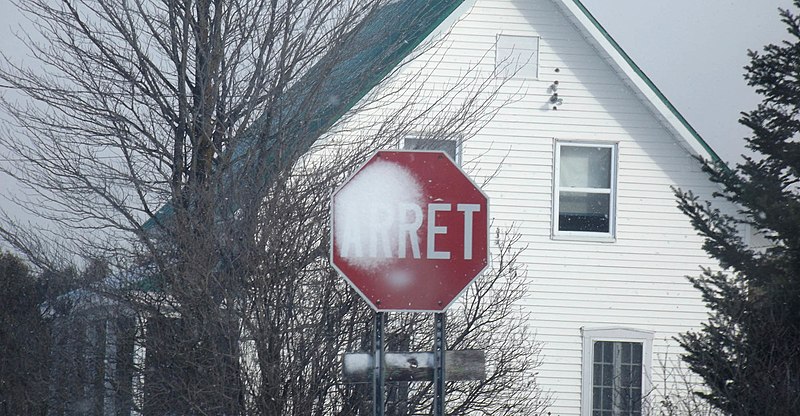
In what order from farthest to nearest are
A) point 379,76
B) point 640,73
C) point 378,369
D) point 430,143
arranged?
point 640,73 → point 379,76 → point 430,143 → point 378,369

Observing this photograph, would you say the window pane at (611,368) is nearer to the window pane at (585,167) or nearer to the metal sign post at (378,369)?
the window pane at (585,167)

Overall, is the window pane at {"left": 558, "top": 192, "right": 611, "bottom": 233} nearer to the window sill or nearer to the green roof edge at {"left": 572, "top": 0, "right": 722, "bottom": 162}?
the window sill

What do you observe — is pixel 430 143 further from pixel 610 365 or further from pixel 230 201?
pixel 610 365

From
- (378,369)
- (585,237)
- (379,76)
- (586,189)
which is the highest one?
(379,76)

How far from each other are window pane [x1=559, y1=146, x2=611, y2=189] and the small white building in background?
2 centimetres

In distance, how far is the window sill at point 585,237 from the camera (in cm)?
1491

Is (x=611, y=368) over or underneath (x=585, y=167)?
underneath

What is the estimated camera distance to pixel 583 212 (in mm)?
15188

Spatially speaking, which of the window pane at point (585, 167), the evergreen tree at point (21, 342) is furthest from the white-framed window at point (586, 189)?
the evergreen tree at point (21, 342)

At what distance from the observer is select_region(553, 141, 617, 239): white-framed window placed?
1508 cm

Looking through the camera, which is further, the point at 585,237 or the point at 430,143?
the point at 585,237

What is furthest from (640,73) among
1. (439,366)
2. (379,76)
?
(439,366)

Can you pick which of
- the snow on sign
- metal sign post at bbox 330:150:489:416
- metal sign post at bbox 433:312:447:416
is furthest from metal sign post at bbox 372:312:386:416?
metal sign post at bbox 433:312:447:416

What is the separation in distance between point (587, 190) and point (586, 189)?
0.07ft
